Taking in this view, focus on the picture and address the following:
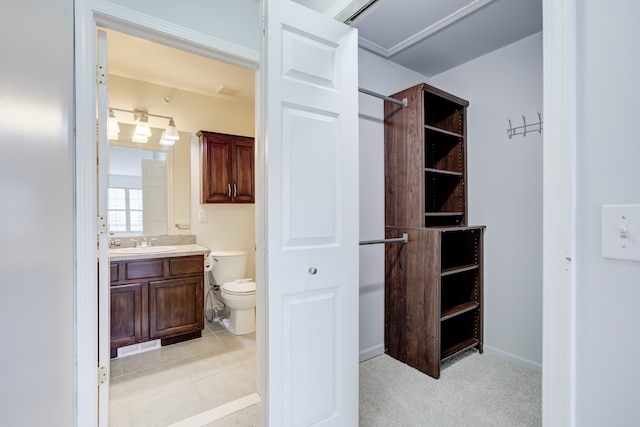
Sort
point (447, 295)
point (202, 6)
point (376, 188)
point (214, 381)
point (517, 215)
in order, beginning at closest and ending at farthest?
point (202, 6)
point (214, 381)
point (517, 215)
point (376, 188)
point (447, 295)

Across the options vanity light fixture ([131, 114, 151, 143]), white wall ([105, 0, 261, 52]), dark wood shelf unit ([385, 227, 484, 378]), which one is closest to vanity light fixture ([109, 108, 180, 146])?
vanity light fixture ([131, 114, 151, 143])

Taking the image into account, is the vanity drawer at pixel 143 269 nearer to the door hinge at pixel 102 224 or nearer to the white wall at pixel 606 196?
the door hinge at pixel 102 224

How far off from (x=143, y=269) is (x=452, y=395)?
2.63m

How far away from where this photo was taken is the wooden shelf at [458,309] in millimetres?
2260

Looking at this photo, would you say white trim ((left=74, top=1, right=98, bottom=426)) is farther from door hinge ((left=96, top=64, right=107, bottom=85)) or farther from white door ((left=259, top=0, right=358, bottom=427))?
white door ((left=259, top=0, right=358, bottom=427))

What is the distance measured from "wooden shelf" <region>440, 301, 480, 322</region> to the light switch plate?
1.71m

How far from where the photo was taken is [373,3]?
137 centimetres

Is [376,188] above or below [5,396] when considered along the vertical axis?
above

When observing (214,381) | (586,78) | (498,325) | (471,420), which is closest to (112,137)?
(214,381)

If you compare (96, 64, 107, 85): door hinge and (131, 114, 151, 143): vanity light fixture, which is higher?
(131, 114, 151, 143): vanity light fixture

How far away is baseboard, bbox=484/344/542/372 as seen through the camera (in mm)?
2231

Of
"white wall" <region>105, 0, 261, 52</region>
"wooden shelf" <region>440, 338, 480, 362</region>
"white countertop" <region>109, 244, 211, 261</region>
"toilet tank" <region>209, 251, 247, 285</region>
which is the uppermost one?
"white wall" <region>105, 0, 261, 52</region>

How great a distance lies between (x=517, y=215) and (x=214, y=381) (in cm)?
A: 270

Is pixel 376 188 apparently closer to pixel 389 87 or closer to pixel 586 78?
pixel 389 87
